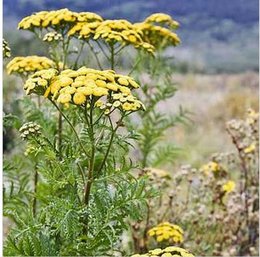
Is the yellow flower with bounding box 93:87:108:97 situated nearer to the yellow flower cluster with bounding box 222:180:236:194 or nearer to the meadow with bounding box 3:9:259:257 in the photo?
the meadow with bounding box 3:9:259:257

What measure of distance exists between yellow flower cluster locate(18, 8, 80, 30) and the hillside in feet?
2.25

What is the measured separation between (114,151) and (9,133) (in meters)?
1.91

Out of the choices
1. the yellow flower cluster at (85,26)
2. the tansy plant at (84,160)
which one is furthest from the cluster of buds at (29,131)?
the yellow flower cluster at (85,26)

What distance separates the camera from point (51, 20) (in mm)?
1558

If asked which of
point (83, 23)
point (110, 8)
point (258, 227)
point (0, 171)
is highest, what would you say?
point (110, 8)

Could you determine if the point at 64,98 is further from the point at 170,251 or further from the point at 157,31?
the point at 157,31

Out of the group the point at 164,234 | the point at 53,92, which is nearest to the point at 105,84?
the point at 53,92

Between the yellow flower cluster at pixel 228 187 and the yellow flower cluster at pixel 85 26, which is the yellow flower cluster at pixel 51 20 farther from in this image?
the yellow flower cluster at pixel 228 187

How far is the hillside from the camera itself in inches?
98.0

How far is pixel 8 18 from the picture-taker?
104 inches

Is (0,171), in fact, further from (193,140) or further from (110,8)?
(193,140)

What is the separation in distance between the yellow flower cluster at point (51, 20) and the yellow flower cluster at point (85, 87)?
29 centimetres

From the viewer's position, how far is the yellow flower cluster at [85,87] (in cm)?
118

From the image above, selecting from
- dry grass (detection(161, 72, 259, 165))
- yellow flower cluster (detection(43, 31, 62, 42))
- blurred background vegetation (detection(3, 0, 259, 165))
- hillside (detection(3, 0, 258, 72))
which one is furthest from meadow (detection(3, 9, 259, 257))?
dry grass (detection(161, 72, 259, 165))
